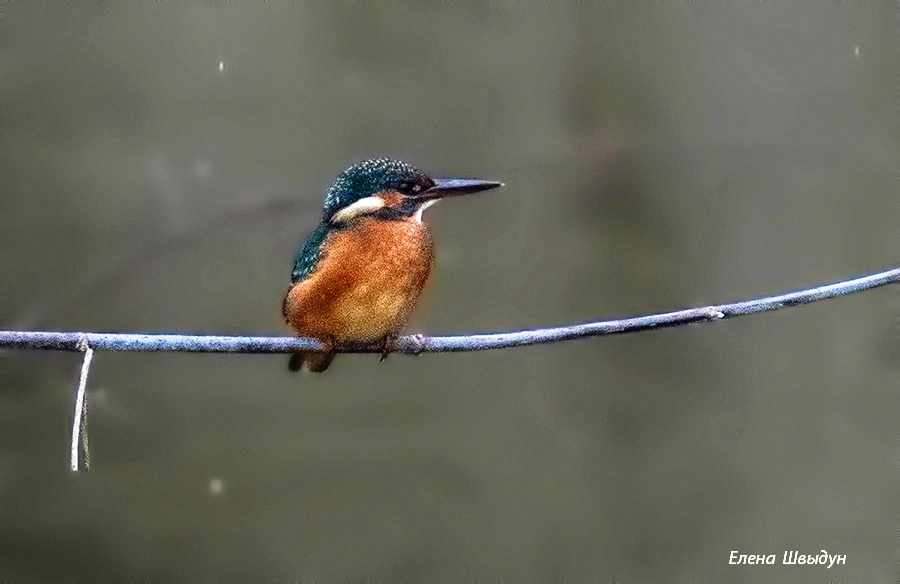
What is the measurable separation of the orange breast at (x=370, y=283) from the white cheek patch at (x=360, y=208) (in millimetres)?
12

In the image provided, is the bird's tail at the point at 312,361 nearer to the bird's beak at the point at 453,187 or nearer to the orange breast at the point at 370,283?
the orange breast at the point at 370,283

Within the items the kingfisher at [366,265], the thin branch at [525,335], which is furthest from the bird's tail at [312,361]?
the thin branch at [525,335]

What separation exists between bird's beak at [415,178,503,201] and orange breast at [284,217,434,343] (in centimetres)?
9

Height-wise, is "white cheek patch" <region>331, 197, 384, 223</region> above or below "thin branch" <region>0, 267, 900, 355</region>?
above

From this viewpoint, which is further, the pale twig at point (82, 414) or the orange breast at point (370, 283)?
the orange breast at point (370, 283)

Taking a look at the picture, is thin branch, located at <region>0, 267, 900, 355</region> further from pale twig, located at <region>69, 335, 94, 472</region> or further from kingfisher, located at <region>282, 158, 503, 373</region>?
kingfisher, located at <region>282, 158, 503, 373</region>

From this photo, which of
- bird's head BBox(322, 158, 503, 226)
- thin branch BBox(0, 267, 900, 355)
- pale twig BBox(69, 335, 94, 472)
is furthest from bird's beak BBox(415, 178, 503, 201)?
pale twig BBox(69, 335, 94, 472)

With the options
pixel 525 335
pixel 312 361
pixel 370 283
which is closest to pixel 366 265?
pixel 370 283

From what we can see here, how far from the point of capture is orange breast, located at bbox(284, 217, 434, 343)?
1110 millimetres

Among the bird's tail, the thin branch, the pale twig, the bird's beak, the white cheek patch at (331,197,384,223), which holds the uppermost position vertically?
the bird's beak

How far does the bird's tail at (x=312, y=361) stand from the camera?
3.47ft

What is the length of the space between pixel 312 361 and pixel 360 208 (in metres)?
0.20

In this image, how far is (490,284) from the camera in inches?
66.5

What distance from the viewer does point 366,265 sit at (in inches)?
44.6
